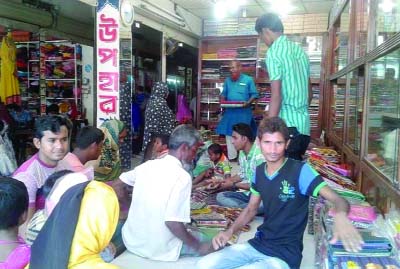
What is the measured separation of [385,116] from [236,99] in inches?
153

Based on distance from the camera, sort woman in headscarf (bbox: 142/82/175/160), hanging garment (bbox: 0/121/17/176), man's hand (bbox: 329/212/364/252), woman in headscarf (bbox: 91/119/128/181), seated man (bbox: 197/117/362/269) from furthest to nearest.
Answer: woman in headscarf (bbox: 142/82/175/160) → woman in headscarf (bbox: 91/119/128/181) → hanging garment (bbox: 0/121/17/176) → seated man (bbox: 197/117/362/269) → man's hand (bbox: 329/212/364/252)

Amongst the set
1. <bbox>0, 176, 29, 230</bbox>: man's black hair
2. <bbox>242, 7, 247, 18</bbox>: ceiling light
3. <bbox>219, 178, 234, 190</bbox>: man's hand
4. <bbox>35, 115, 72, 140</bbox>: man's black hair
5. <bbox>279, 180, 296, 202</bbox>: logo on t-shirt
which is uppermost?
<bbox>242, 7, 247, 18</bbox>: ceiling light

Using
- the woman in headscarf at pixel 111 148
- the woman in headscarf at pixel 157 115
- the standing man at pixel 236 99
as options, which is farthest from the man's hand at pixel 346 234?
the standing man at pixel 236 99

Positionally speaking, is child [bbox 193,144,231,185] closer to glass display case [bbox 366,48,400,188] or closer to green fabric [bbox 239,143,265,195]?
green fabric [bbox 239,143,265,195]

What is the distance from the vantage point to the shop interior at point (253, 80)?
246 centimetres

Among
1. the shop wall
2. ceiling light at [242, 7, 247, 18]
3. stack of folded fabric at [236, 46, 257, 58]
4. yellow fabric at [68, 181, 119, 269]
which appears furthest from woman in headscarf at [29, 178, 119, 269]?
the shop wall

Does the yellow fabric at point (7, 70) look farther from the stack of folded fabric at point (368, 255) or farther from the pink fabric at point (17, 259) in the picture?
the stack of folded fabric at point (368, 255)

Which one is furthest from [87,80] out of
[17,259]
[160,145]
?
[17,259]

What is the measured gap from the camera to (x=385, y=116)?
8.72ft

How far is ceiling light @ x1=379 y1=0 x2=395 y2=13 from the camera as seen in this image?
8.44ft

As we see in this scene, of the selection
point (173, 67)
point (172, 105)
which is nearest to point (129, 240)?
point (172, 105)

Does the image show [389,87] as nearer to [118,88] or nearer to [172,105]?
[118,88]

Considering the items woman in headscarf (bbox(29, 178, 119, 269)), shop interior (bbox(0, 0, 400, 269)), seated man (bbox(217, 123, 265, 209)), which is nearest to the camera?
woman in headscarf (bbox(29, 178, 119, 269))

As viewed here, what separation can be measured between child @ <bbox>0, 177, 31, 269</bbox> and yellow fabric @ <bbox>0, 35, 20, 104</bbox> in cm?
574
